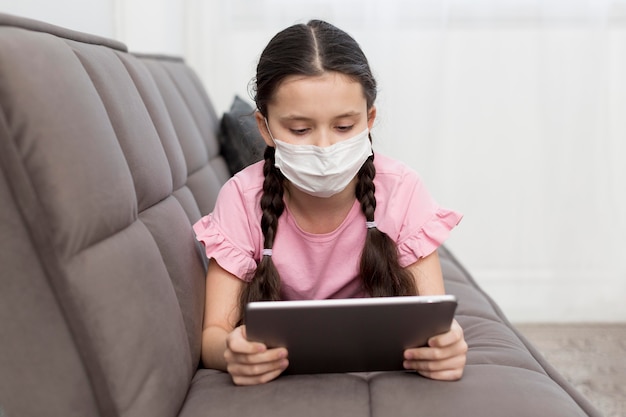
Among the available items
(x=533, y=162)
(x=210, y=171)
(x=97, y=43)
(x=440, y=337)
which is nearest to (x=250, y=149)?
(x=210, y=171)

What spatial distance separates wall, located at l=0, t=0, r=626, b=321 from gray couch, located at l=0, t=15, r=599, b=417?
136cm

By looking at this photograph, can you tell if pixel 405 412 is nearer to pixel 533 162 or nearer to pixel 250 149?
pixel 250 149

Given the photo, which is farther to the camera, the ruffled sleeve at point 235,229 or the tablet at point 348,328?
the ruffled sleeve at point 235,229

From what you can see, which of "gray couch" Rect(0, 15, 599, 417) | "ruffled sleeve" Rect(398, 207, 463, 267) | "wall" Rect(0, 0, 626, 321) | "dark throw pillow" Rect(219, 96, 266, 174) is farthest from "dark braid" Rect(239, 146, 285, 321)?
"wall" Rect(0, 0, 626, 321)

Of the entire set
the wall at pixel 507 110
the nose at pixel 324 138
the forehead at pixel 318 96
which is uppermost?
the forehead at pixel 318 96

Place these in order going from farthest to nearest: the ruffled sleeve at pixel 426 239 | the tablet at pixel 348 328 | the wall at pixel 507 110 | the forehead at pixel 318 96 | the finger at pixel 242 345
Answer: the wall at pixel 507 110
the ruffled sleeve at pixel 426 239
the forehead at pixel 318 96
the finger at pixel 242 345
the tablet at pixel 348 328

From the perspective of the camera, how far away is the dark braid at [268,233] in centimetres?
127

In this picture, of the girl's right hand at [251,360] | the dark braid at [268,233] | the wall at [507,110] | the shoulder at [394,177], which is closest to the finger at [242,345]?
the girl's right hand at [251,360]

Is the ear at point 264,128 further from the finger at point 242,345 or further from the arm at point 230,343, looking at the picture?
the finger at point 242,345

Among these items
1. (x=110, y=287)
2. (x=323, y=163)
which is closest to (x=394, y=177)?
(x=323, y=163)

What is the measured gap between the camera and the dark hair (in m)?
1.24

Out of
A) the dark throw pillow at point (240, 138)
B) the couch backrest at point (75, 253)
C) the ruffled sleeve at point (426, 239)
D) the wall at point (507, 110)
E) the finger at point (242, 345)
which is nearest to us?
the couch backrest at point (75, 253)

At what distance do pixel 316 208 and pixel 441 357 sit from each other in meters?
0.41

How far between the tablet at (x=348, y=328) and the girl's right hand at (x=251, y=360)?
0.01 metres
